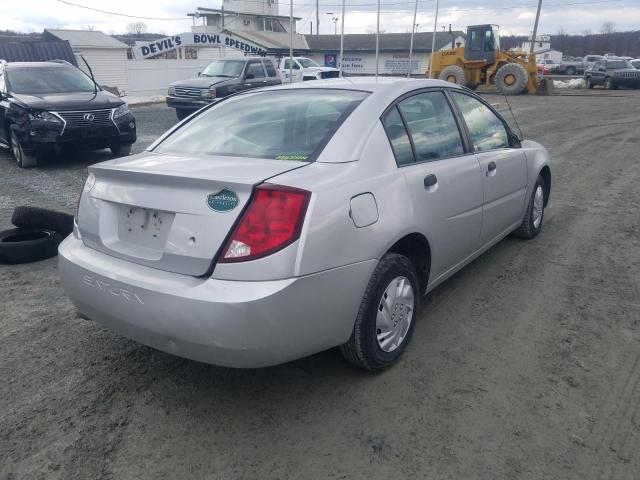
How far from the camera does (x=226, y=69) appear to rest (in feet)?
55.6

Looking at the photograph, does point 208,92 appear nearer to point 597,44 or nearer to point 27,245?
point 27,245

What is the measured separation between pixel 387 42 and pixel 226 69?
43.1 m

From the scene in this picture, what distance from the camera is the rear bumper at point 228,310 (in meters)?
2.34

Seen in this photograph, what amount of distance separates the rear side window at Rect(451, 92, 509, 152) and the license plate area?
7.98ft

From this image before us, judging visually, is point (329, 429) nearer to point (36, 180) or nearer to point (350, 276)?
point (350, 276)

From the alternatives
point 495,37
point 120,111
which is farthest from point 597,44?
point 120,111

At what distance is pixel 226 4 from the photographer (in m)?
53.2

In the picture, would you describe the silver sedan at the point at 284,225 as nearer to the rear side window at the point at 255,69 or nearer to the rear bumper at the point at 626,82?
the rear side window at the point at 255,69

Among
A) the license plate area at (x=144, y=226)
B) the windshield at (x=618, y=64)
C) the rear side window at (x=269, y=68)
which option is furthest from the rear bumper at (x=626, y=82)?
the license plate area at (x=144, y=226)

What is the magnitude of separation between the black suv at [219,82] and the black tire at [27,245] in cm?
1073

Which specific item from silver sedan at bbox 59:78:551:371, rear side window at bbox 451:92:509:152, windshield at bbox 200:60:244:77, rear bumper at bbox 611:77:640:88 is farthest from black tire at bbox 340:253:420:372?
rear bumper at bbox 611:77:640:88

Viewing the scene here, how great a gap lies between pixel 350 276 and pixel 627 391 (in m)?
1.64

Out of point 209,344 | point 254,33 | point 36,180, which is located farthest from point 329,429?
point 254,33

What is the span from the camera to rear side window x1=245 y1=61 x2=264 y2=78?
1672 centimetres
